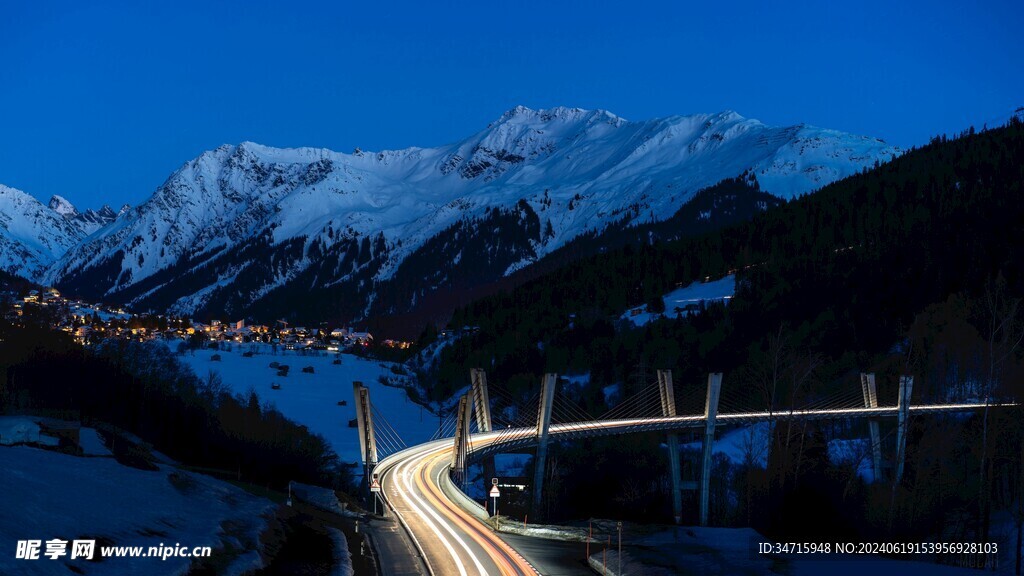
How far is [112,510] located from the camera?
93.8 ft

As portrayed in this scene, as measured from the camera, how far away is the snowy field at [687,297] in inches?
6939

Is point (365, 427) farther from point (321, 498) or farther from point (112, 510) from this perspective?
point (112, 510)

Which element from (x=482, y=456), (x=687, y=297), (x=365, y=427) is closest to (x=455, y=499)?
(x=365, y=427)

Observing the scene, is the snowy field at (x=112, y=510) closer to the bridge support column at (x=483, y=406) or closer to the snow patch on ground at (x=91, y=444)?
the snow patch on ground at (x=91, y=444)

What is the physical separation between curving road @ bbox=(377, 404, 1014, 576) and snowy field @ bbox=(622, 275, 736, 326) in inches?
3635

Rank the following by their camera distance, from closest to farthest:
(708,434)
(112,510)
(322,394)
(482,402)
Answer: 1. (112,510)
2. (482,402)
3. (708,434)
4. (322,394)

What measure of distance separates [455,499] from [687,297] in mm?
146822

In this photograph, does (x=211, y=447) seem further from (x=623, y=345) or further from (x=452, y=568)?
(x=623, y=345)

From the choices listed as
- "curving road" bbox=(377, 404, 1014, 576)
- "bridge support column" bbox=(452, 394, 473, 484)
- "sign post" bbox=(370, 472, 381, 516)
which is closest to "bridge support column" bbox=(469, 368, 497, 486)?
"curving road" bbox=(377, 404, 1014, 576)

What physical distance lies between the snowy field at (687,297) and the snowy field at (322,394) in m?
47.2

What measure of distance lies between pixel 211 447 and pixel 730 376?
77.1 meters

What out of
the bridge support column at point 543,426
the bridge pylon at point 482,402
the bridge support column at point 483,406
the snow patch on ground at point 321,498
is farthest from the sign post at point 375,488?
the bridge pylon at point 482,402

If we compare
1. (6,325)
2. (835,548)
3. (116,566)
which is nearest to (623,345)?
(6,325)

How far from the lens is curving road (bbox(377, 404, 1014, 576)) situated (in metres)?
32.5
